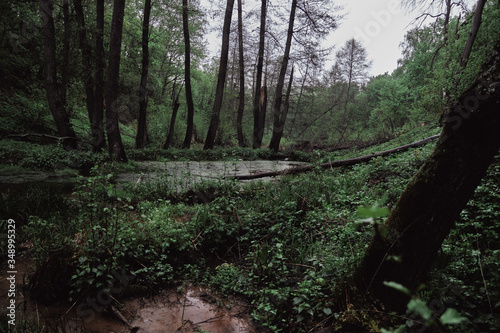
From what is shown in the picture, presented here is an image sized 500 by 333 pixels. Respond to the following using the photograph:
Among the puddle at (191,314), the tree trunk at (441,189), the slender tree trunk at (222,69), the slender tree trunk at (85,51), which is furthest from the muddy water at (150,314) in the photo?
the slender tree trunk at (222,69)

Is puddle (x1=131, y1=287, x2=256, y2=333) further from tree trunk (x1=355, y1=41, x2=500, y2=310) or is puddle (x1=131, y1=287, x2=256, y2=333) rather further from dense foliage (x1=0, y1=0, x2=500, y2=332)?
tree trunk (x1=355, y1=41, x2=500, y2=310)

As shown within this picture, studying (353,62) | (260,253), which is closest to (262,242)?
(260,253)

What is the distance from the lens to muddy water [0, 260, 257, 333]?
7.85 ft

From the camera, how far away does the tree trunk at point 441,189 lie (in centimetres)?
152

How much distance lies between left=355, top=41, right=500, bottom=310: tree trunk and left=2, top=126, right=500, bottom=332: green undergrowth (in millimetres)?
361

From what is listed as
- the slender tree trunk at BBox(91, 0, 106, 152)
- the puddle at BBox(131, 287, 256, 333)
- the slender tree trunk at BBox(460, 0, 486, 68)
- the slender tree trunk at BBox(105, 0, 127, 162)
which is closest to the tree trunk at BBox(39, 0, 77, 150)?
the slender tree trunk at BBox(91, 0, 106, 152)

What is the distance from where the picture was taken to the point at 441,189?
164cm

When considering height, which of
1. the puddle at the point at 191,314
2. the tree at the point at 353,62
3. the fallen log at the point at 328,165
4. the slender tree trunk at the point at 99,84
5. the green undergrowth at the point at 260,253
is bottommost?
the puddle at the point at 191,314

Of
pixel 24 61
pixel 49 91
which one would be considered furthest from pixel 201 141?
pixel 49 91

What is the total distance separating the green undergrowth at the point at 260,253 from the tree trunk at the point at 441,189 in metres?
0.36

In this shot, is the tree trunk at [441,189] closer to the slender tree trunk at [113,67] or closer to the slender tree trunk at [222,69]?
the slender tree trunk at [113,67]

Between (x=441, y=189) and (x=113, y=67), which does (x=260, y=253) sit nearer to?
(x=441, y=189)

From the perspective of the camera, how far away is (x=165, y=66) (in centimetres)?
2650

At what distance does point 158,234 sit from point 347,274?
Answer: 263 centimetres
